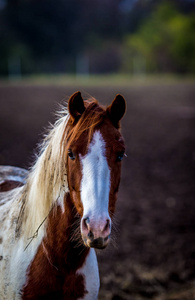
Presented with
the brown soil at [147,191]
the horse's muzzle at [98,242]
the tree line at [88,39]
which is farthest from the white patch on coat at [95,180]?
the tree line at [88,39]

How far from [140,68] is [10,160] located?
102ft


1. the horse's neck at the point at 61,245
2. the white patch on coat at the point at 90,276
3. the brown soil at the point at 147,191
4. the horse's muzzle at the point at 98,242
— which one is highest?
the horse's muzzle at the point at 98,242

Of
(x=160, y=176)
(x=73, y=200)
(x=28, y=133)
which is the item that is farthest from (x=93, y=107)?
(x=28, y=133)

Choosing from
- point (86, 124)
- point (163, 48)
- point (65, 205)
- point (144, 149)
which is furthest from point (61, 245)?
point (163, 48)

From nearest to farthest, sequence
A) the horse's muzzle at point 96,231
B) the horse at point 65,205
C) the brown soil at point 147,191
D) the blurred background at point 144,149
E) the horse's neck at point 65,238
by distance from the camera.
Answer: the horse's muzzle at point 96,231 < the horse at point 65,205 < the horse's neck at point 65,238 < the brown soil at point 147,191 < the blurred background at point 144,149

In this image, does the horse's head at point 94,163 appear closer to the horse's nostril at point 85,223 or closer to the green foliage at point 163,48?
the horse's nostril at point 85,223

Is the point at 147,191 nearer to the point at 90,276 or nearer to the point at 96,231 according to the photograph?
the point at 90,276

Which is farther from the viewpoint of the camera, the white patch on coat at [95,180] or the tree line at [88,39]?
the tree line at [88,39]

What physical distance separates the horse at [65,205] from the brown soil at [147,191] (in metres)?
0.57

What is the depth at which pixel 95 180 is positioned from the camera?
1937 mm

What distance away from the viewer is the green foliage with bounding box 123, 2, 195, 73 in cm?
3681

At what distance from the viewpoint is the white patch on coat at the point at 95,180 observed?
1.87 metres

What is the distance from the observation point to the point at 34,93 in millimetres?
15797

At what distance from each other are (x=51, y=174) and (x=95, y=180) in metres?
0.43
